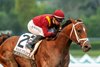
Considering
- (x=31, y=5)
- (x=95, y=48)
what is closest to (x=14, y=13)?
(x=31, y=5)

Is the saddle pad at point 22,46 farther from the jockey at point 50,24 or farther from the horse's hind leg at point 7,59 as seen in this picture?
the jockey at point 50,24

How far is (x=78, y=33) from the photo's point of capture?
9.82m

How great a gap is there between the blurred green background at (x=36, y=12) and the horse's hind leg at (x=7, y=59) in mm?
15200

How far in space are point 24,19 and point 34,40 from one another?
3483 cm

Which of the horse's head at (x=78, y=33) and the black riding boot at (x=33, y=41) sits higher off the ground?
the horse's head at (x=78, y=33)

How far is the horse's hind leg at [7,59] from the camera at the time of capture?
1099cm

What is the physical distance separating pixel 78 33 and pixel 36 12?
3629cm

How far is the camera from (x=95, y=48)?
25891 millimetres

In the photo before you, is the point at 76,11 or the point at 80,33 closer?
the point at 80,33

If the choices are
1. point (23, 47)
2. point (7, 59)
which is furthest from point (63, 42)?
point (7, 59)

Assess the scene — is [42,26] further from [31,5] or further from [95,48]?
[31,5]

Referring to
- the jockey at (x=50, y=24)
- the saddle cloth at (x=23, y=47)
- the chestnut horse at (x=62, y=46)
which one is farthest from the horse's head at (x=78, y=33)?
the saddle cloth at (x=23, y=47)

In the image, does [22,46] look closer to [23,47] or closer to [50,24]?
[23,47]

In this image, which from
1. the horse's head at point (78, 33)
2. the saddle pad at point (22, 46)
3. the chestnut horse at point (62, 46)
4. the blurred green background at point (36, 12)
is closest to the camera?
the horse's head at point (78, 33)
